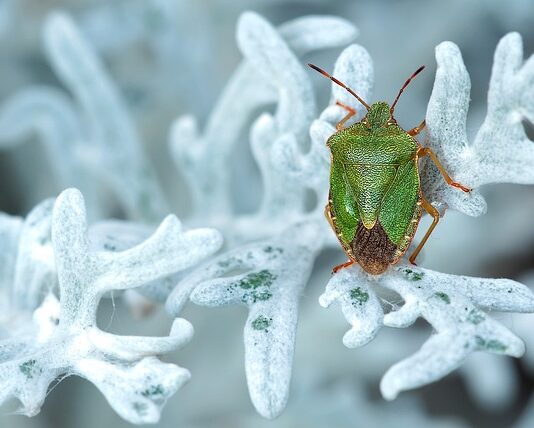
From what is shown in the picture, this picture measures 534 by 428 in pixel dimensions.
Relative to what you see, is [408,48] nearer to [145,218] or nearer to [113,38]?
[113,38]

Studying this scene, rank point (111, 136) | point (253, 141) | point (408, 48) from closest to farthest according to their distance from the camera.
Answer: point (253, 141) → point (111, 136) → point (408, 48)

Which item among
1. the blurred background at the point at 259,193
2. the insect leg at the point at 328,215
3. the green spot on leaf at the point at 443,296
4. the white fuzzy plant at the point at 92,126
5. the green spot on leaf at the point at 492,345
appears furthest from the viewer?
the blurred background at the point at 259,193

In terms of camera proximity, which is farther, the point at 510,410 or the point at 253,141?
the point at 510,410

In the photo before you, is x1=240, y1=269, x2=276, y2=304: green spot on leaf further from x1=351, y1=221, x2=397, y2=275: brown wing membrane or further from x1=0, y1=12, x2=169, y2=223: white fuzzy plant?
x1=0, y1=12, x2=169, y2=223: white fuzzy plant

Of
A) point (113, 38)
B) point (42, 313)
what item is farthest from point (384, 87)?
point (42, 313)

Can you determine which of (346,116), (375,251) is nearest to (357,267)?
(375,251)

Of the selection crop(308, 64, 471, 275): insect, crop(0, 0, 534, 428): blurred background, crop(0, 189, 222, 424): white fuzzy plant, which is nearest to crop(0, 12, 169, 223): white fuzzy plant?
crop(0, 0, 534, 428): blurred background

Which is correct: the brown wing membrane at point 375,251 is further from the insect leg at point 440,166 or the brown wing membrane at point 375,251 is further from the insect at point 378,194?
the insect leg at point 440,166

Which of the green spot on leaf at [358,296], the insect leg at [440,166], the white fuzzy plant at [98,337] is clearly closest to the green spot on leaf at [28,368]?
the white fuzzy plant at [98,337]
